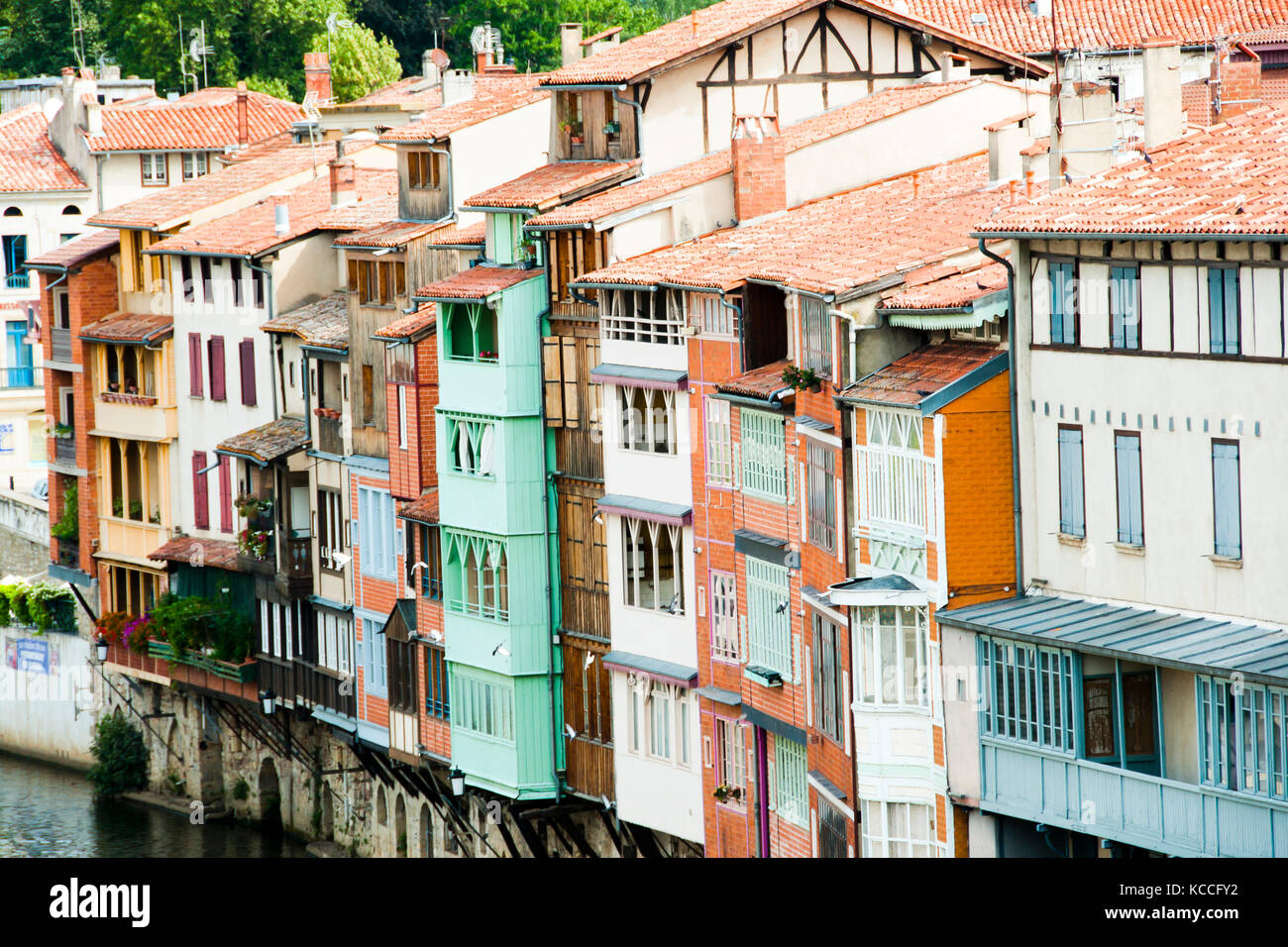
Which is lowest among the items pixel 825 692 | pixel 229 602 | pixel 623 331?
pixel 229 602

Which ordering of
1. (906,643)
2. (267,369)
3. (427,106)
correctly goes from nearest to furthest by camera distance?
(906,643), (267,369), (427,106)

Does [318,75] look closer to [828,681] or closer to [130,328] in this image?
[130,328]

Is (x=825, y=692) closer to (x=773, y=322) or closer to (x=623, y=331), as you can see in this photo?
(x=773, y=322)

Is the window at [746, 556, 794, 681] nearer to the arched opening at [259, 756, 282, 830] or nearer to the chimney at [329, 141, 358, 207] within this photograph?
the chimney at [329, 141, 358, 207]

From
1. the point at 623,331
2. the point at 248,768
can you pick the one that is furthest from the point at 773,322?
the point at 248,768

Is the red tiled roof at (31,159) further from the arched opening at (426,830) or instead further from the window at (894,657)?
the window at (894,657)

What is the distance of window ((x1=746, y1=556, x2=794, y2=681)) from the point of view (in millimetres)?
39406

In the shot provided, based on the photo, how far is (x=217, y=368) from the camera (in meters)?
66.7

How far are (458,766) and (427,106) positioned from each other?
977 inches

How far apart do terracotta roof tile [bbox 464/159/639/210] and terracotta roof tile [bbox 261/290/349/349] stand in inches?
300

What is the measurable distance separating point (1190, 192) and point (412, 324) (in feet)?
80.2

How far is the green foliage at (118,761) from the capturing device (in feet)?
231

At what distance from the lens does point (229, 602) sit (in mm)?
65312

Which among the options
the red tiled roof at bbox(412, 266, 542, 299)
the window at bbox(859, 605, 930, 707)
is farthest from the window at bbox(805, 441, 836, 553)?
the red tiled roof at bbox(412, 266, 542, 299)
